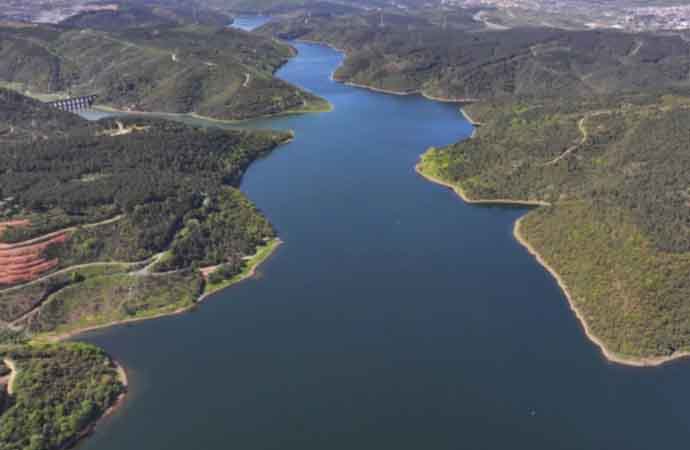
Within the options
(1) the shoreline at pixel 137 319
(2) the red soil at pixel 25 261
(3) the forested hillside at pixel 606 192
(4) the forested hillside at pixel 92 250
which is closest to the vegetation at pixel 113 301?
(4) the forested hillside at pixel 92 250

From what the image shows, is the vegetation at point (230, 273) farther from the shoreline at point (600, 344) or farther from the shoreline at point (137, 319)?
the shoreline at point (600, 344)

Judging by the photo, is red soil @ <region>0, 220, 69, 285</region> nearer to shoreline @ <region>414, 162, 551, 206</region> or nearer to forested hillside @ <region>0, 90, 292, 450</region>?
forested hillside @ <region>0, 90, 292, 450</region>

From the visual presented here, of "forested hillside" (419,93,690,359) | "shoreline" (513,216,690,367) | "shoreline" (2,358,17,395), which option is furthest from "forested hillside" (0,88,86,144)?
"shoreline" (513,216,690,367)

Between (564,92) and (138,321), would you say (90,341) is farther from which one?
(564,92)

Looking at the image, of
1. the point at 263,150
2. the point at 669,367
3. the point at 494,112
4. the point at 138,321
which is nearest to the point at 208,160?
the point at 263,150

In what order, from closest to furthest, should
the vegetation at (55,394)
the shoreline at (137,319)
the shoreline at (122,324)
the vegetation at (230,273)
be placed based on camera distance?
1. the vegetation at (55,394)
2. the shoreline at (122,324)
3. the shoreline at (137,319)
4. the vegetation at (230,273)
